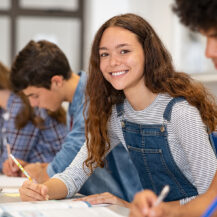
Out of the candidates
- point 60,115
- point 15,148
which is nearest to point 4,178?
point 15,148

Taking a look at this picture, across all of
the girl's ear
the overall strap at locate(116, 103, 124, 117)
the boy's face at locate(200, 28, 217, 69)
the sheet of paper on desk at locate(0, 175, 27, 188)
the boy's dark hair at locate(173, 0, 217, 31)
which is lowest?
the sheet of paper on desk at locate(0, 175, 27, 188)

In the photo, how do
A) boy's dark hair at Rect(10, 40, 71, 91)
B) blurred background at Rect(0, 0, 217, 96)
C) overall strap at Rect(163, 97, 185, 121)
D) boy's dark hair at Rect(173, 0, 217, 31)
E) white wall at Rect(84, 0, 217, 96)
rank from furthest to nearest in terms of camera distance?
blurred background at Rect(0, 0, 217, 96)
white wall at Rect(84, 0, 217, 96)
boy's dark hair at Rect(10, 40, 71, 91)
overall strap at Rect(163, 97, 185, 121)
boy's dark hair at Rect(173, 0, 217, 31)

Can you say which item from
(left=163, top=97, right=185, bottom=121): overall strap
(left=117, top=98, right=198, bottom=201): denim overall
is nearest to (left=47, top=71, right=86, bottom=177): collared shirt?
(left=117, top=98, right=198, bottom=201): denim overall

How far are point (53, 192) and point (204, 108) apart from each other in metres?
0.53

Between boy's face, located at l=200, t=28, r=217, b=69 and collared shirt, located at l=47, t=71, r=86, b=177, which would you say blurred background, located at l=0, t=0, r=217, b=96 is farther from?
boy's face, located at l=200, t=28, r=217, b=69

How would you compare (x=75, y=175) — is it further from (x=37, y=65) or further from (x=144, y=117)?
(x=37, y=65)

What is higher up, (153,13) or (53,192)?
(153,13)

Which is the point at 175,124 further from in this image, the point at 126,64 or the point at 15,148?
the point at 15,148

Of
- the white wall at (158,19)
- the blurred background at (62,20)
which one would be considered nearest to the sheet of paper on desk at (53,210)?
the white wall at (158,19)

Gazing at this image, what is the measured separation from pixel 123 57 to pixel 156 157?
13.5 inches

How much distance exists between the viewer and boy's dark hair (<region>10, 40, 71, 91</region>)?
6.54 ft

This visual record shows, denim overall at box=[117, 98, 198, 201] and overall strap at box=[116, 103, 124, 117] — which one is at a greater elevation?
overall strap at box=[116, 103, 124, 117]

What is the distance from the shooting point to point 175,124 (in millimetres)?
1418

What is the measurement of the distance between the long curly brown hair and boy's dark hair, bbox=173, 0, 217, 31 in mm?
542
